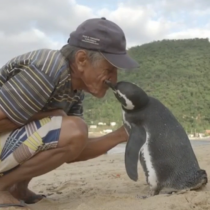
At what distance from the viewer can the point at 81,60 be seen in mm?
2484

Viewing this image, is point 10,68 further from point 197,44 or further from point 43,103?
point 197,44

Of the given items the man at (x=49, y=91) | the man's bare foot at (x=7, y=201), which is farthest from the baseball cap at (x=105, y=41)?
the man's bare foot at (x=7, y=201)

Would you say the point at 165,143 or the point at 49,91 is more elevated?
the point at 49,91

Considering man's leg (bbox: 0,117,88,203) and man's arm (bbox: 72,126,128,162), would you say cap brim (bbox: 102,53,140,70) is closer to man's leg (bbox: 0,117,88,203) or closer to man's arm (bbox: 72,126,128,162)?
man's leg (bbox: 0,117,88,203)

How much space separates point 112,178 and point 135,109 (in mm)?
1063

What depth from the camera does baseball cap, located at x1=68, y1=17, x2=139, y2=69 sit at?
2439mm

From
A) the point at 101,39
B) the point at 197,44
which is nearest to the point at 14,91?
the point at 101,39

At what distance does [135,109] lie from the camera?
9.60 ft

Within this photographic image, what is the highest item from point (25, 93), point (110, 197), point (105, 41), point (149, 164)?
point (105, 41)

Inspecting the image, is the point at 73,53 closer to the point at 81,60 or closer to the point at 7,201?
the point at 81,60

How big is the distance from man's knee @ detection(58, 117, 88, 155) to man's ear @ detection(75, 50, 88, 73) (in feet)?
0.99

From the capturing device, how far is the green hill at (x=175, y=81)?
34594 millimetres

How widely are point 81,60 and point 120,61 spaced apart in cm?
23

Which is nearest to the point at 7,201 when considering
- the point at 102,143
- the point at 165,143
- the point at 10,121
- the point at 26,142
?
the point at 26,142
